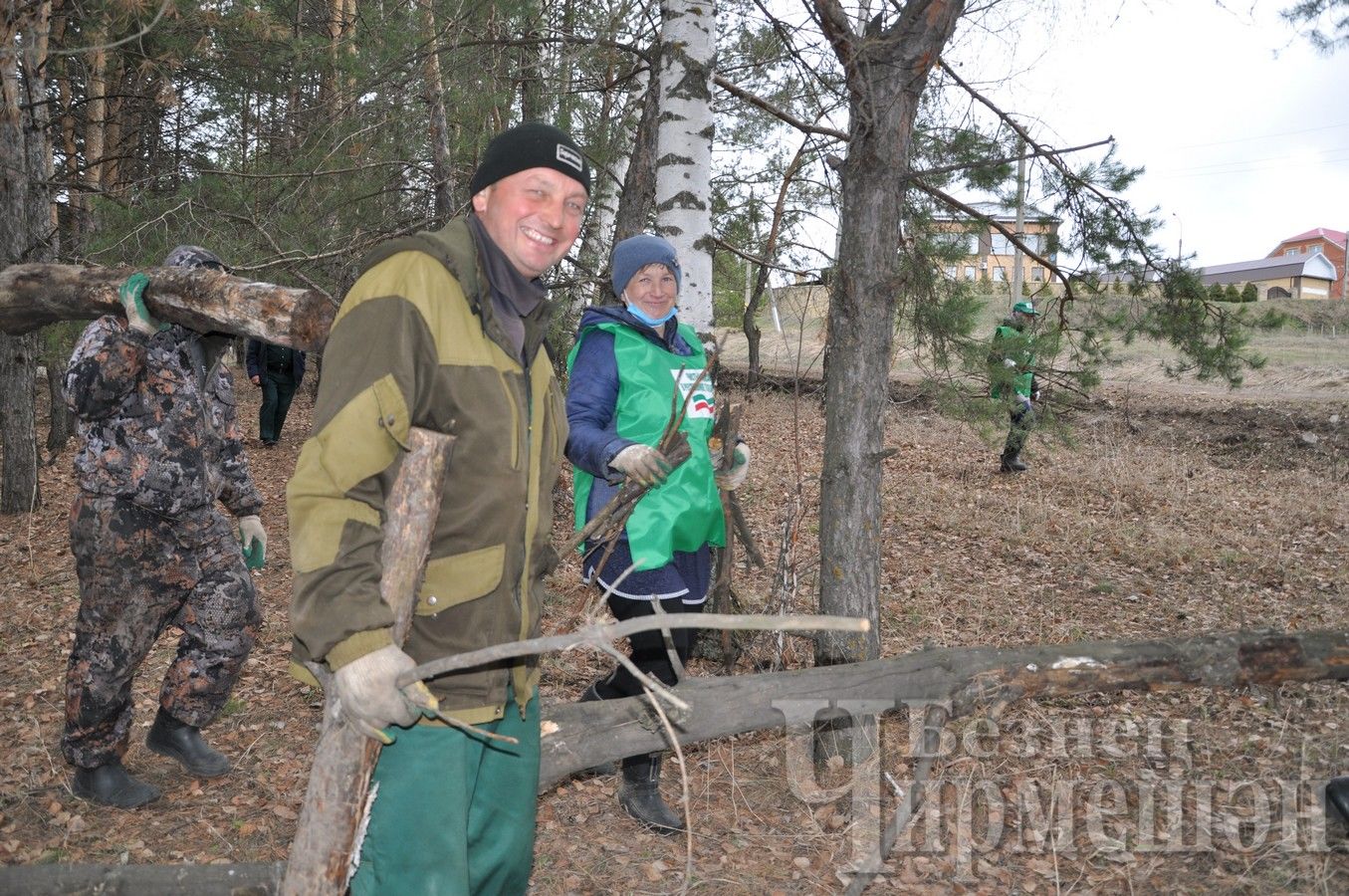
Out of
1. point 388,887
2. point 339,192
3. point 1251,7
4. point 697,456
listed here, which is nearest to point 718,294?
point 339,192

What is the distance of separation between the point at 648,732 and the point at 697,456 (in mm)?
1065

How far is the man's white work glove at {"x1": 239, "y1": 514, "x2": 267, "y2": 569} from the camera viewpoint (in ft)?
14.8

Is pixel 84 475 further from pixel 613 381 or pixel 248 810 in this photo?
pixel 613 381

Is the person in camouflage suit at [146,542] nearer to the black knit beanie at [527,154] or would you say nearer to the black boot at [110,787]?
the black boot at [110,787]

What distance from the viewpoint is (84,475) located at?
3.90 metres

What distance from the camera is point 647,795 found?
4047 mm

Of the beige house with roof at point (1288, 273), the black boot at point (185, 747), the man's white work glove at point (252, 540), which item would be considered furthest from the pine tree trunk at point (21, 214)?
the beige house with roof at point (1288, 273)

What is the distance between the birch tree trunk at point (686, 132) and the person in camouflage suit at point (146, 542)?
2351 mm

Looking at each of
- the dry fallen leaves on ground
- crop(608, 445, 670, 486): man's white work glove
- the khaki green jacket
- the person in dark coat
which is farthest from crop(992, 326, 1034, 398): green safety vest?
the person in dark coat

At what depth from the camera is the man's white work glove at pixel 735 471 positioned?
4.19m

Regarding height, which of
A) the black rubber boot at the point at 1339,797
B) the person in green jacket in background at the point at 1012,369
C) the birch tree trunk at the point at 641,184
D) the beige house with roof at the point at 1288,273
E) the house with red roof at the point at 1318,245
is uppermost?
the house with red roof at the point at 1318,245

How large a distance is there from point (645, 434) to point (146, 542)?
2157mm

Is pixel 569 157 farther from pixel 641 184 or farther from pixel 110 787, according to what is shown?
pixel 641 184

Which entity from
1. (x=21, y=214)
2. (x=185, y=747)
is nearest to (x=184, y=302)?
(x=185, y=747)
